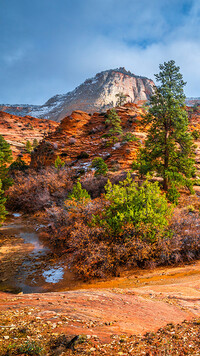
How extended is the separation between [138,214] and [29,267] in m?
6.08

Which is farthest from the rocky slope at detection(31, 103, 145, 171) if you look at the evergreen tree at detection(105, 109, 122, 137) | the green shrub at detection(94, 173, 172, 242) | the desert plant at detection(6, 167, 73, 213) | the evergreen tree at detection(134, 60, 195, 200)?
the green shrub at detection(94, 173, 172, 242)

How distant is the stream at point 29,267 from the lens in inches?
299

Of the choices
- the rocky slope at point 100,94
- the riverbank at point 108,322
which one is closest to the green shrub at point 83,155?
the riverbank at point 108,322

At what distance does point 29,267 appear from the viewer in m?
9.30

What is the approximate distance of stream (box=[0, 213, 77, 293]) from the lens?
7594mm

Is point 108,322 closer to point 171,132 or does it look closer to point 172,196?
point 172,196

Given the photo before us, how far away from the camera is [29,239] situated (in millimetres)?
13312

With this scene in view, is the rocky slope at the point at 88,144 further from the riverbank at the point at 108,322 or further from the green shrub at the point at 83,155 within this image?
the riverbank at the point at 108,322

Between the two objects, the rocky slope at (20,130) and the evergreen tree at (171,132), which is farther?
the rocky slope at (20,130)

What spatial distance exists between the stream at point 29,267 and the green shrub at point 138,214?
294 cm

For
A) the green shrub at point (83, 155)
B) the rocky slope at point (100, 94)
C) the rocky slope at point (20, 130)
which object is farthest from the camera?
the rocky slope at point (100, 94)

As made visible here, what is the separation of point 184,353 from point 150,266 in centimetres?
563

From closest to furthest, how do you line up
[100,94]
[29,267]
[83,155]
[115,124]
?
1. [29,267]
2. [83,155]
3. [115,124]
4. [100,94]

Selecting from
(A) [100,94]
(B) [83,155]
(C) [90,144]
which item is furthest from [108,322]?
(A) [100,94]
